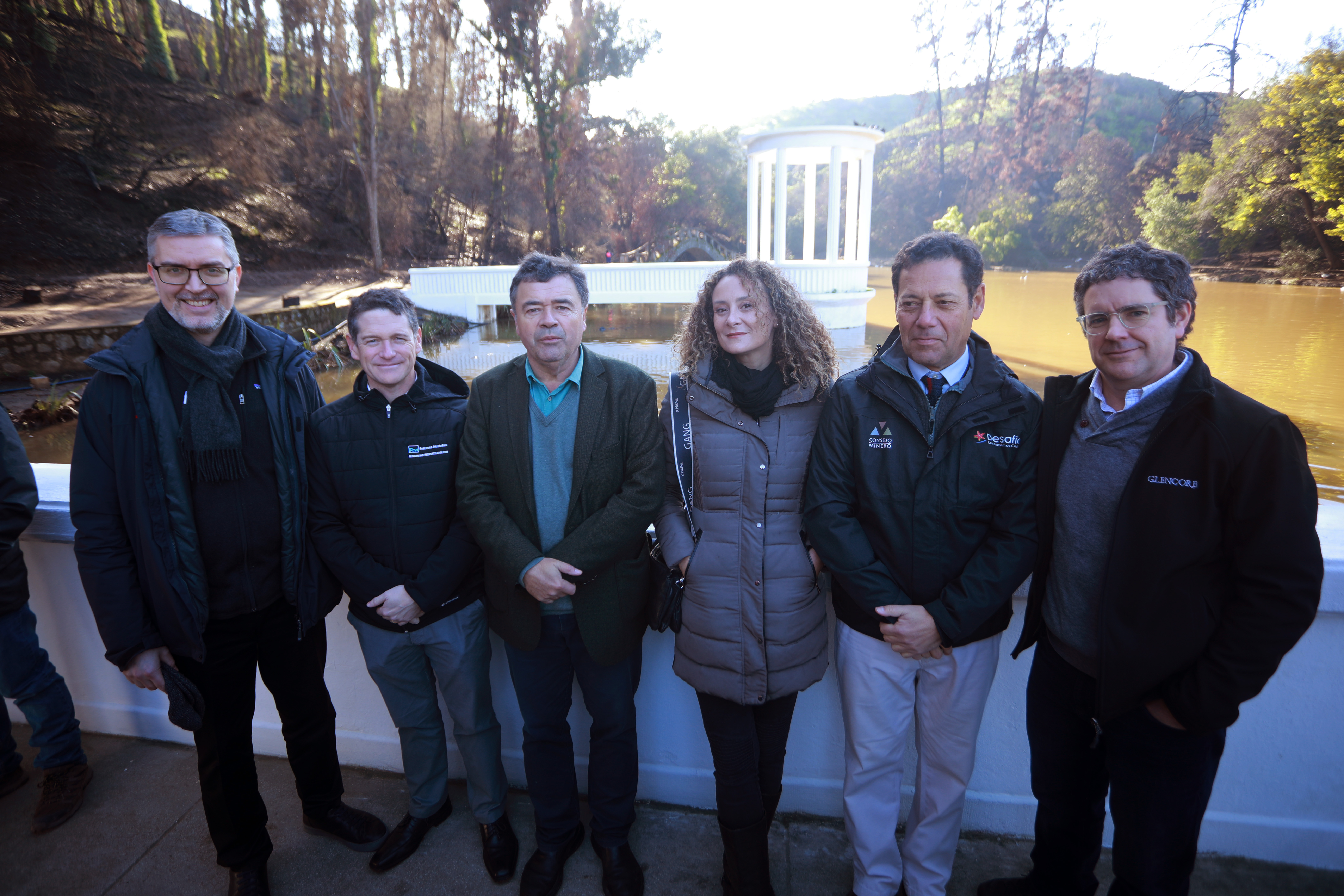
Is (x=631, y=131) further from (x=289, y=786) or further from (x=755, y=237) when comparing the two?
(x=289, y=786)

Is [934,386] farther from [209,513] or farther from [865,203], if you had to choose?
[865,203]

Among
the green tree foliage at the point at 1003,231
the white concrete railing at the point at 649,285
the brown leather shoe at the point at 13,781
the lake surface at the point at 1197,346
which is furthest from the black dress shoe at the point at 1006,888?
the green tree foliage at the point at 1003,231

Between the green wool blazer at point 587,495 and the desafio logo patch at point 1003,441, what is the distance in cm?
83

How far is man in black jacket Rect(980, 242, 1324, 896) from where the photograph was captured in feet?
4.10

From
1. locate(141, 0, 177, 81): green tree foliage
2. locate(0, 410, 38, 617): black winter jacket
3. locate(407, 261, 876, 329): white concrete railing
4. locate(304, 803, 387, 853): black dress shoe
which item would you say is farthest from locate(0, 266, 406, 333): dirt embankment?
locate(304, 803, 387, 853): black dress shoe

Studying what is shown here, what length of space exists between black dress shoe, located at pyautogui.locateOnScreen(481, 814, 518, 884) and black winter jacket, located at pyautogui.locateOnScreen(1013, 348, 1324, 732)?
1.69 metres

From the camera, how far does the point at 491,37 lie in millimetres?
26891

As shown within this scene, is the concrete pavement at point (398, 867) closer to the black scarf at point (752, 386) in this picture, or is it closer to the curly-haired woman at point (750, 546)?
the curly-haired woman at point (750, 546)

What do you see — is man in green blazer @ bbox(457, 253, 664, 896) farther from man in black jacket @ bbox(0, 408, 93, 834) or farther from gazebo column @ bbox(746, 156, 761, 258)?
gazebo column @ bbox(746, 156, 761, 258)

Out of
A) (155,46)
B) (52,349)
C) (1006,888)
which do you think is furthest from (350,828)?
(155,46)

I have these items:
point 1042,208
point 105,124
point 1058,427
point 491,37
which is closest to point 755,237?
point 491,37

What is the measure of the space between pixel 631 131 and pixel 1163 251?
4122 centimetres

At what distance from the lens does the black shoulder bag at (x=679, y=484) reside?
180 cm

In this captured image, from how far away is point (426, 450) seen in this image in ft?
6.35
